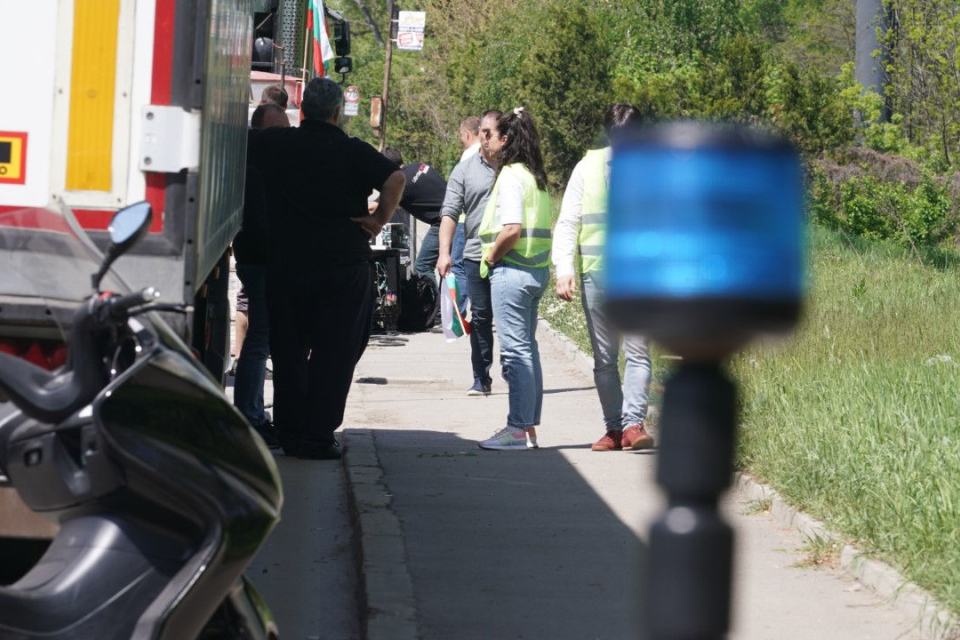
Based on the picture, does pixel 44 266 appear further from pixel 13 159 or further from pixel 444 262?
pixel 444 262

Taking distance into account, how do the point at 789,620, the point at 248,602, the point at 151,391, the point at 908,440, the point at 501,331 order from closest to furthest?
the point at 151,391 < the point at 248,602 < the point at 789,620 < the point at 908,440 < the point at 501,331

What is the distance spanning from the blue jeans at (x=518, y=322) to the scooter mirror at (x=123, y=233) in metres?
5.49

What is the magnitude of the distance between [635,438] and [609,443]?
24 cm

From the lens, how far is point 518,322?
28.1ft

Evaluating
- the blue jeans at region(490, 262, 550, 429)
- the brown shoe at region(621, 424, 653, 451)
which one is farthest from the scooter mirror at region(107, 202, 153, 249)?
the brown shoe at region(621, 424, 653, 451)

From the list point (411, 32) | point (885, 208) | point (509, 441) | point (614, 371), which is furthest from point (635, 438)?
point (411, 32)

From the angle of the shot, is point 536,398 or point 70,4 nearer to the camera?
point 70,4

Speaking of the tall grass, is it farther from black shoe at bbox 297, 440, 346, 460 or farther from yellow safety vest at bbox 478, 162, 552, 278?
black shoe at bbox 297, 440, 346, 460

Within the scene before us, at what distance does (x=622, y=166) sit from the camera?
55.4 inches

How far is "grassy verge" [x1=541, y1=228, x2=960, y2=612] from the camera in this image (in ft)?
18.4

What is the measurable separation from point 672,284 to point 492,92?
35734 mm

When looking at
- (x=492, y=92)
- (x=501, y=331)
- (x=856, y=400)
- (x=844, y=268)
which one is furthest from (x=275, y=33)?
(x=492, y=92)

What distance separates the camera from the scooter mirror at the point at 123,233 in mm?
3035

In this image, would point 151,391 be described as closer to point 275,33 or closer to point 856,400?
point 856,400
